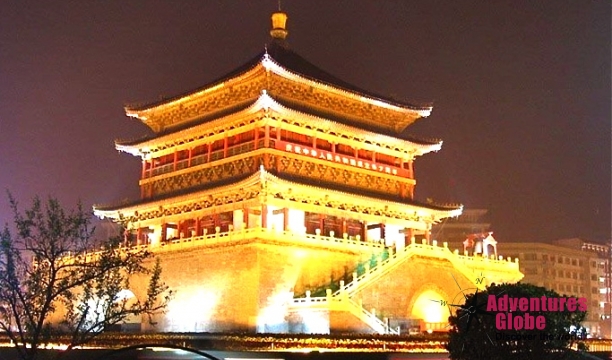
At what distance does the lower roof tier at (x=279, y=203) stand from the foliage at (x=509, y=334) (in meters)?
21.8

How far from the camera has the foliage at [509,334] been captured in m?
14.1

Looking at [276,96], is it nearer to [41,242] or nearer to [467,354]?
[41,242]

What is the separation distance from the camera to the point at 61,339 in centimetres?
2920

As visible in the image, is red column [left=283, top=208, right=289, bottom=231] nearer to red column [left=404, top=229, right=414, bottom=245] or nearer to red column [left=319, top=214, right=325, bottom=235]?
red column [left=319, top=214, right=325, bottom=235]

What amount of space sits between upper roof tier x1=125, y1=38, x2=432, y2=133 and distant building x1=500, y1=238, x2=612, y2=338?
140ft

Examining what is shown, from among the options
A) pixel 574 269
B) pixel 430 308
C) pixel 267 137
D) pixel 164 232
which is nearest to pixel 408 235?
pixel 430 308

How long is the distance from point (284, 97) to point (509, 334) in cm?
2839

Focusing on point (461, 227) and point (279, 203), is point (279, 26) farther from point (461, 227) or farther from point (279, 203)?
point (461, 227)

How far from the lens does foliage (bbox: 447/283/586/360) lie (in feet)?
46.3

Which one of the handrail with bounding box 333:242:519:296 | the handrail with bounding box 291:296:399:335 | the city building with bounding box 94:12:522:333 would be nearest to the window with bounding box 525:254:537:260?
the city building with bounding box 94:12:522:333

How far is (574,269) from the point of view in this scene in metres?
85.9

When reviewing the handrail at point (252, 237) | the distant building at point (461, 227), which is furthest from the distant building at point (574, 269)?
the handrail at point (252, 237)

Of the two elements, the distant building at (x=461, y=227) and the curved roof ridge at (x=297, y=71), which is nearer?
the curved roof ridge at (x=297, y=71)

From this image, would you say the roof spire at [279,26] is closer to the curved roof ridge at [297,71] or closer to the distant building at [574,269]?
the curved roof ridge at [297,71]
